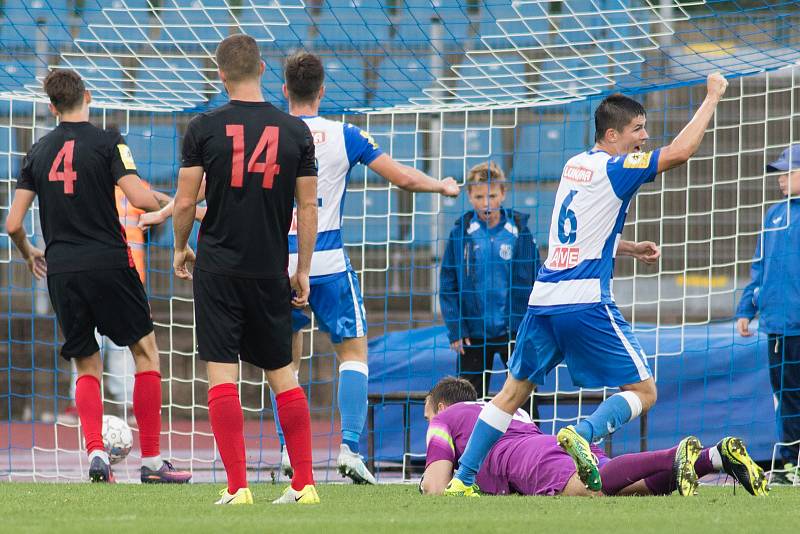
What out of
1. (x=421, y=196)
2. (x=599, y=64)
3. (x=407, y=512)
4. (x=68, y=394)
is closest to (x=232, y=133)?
(x=407, y=512)

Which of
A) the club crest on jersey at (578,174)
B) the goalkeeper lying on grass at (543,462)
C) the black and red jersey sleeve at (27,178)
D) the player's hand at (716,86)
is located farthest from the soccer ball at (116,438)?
the player's hand at (716,86)

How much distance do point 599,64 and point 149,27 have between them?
2.97 meters

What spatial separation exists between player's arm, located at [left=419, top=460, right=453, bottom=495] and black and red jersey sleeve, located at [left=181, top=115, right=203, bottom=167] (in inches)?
76.2

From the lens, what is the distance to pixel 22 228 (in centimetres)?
679

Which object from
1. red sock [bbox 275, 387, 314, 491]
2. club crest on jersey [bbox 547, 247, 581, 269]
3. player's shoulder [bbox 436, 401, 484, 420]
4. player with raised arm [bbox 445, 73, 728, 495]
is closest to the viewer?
red sock [bbox 275, 387, 314, 491]

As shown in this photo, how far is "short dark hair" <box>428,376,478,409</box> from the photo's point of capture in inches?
252

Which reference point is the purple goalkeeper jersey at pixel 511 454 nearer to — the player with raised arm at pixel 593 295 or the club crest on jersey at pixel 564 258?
the player with raised arm at pixel 593 295

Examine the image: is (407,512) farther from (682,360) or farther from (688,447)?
(682,360)

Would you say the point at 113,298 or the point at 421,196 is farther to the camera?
the point at 421,196

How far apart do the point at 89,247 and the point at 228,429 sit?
6.93 feet

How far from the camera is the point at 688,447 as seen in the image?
17.4 ft

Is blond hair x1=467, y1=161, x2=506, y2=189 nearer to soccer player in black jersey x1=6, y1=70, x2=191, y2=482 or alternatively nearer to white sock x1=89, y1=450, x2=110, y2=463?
soccer player in black jersey x1=6, y1=70, x2=191, y2=482

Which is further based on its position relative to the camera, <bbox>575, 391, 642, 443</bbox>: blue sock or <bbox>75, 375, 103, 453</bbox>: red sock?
<bbox>75, 375, 103, 453</bbox>: red sock

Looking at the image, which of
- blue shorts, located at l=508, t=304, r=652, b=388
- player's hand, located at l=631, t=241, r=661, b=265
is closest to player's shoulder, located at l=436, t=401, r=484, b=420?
blue shorts, located at l=508, t=304, r=652, b=388
